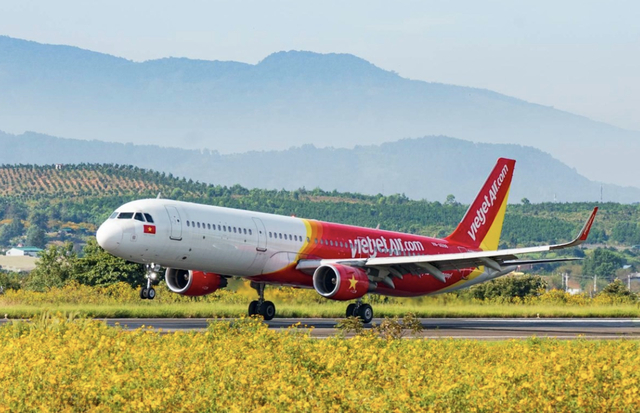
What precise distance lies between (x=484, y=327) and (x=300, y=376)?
80.9 feet

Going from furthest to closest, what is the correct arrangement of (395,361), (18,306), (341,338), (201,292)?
(18,306) < (201,292) < (341,338) < (395,361)

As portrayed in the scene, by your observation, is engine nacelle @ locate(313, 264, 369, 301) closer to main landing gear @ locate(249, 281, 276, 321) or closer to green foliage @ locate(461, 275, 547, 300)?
main landing gear @ locate(249, 281, 276, 321)

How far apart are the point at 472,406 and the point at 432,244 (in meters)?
33.3

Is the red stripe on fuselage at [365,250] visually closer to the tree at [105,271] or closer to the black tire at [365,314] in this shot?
the black tire at [365,314]

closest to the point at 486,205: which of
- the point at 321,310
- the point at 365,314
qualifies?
the point at 321,310

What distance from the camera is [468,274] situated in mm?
47000

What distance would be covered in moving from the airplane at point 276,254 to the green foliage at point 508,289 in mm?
17224

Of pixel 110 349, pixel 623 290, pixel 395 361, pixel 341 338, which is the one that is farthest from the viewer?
pixel 623 290

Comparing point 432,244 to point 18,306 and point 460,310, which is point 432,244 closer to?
point 460,310

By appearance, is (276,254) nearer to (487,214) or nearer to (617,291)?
(487,214)

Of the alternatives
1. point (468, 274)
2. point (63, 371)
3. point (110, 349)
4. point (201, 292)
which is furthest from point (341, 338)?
point (468, 274)

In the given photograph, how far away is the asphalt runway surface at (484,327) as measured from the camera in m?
33.0

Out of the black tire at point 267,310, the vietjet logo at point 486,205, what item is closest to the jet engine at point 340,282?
the black tire at point 267,310

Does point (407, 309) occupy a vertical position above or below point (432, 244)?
below
